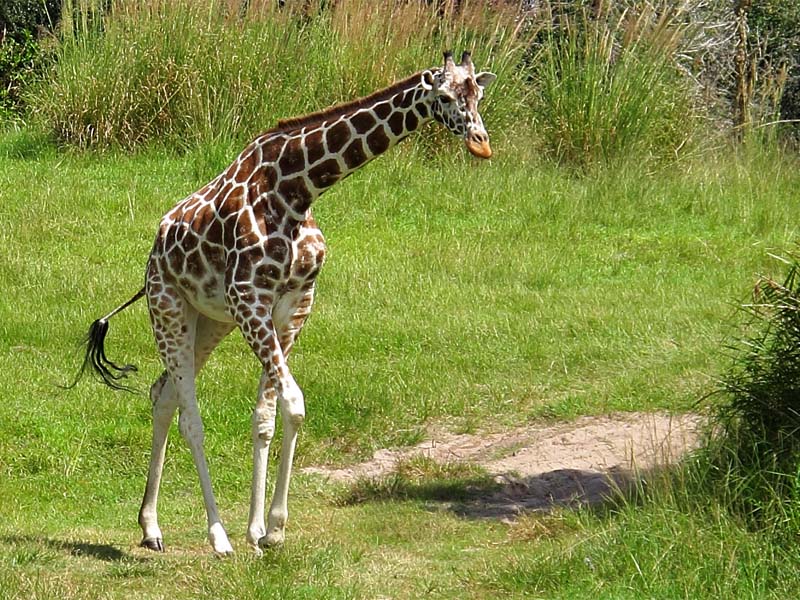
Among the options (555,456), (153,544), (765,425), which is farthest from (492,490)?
(153,544)

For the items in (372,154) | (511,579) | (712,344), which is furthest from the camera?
(712,344)

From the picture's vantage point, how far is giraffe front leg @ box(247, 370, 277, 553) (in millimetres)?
6383

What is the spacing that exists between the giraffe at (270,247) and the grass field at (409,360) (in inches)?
22.1

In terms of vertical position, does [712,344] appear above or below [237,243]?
below

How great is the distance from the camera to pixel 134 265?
11.4m

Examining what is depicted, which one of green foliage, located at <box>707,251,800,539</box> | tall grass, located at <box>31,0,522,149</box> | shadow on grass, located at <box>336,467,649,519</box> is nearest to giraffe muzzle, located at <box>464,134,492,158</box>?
green foliage, located at <box>707,251,800,539</box>

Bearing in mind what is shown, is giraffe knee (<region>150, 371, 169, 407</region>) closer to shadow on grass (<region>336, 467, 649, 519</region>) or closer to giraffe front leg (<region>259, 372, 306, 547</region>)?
giraffe front leg (<region>259, 372, 306, 547</region>)

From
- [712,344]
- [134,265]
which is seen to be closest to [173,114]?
[134,265]

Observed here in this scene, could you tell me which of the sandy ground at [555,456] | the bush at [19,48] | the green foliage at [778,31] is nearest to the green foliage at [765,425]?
the sandy ground at [555,456]

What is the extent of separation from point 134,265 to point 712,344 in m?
4.62

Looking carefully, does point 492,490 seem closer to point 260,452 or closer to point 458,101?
point 260,452

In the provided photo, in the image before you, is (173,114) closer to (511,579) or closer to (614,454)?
(614,454)

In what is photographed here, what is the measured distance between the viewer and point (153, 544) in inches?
269

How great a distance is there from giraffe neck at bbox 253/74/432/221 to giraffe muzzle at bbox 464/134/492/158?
29 cm
